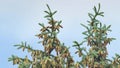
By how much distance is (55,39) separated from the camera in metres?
32.7

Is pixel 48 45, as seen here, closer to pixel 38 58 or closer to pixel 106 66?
pixel 38 58

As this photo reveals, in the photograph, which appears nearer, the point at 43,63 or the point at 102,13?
the point at 43,63

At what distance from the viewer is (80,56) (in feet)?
108

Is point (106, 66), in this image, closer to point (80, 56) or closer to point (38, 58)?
point (80, 56)

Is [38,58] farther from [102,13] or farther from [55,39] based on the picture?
[102,13]

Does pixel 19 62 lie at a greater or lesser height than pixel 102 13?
lesser

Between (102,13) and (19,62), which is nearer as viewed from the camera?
(19,62)

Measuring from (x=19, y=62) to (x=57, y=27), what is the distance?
3.45 m

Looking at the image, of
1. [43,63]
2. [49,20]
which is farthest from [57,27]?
[43,63]

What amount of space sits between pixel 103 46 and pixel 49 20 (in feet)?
13.1

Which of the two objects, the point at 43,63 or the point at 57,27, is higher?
the point at 57,27

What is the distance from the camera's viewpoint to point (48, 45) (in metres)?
32.5

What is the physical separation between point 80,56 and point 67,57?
882mm

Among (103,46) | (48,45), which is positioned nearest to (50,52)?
(48,45)
